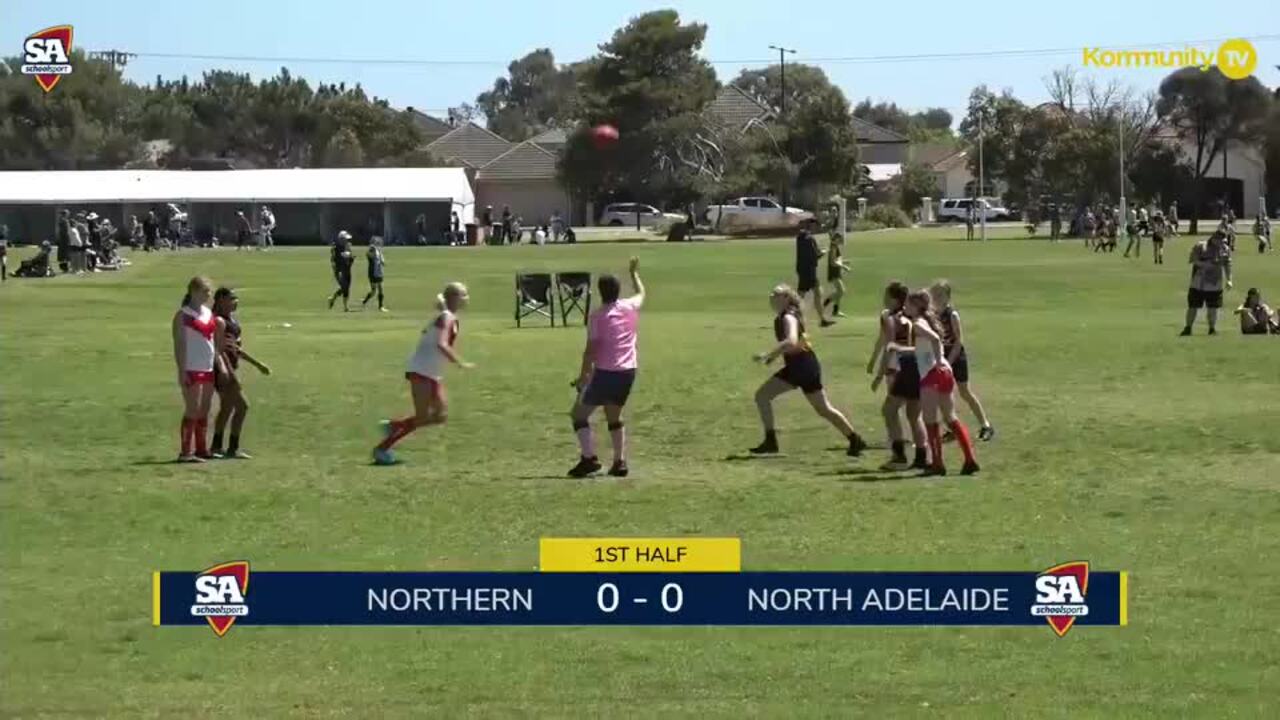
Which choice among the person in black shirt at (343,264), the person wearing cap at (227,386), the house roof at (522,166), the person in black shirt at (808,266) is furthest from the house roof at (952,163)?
the person wearing cap at (227,386)

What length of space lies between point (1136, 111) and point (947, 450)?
91637 millimetres

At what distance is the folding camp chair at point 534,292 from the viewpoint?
37000 mm

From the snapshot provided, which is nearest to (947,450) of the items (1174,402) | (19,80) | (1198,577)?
(1174,402)

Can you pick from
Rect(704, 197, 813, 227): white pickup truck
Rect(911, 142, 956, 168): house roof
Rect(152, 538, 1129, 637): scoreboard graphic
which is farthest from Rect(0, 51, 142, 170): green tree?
Rect(152, 538, 1129, 637): scoreboard graphic

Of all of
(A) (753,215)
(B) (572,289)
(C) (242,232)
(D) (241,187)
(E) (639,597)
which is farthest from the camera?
(A) (753,215)

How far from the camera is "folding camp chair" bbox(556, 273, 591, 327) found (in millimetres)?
36656

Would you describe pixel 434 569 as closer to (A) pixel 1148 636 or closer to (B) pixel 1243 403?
(A) pixel 1148 636

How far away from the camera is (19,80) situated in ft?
360

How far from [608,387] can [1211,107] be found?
9515 cm

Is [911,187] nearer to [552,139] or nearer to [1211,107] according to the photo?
[1211,107]

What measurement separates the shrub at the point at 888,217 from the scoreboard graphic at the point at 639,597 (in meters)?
97.4

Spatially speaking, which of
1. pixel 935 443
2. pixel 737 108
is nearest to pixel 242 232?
pixel 737 108

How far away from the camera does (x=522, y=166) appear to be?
122312 millimetres

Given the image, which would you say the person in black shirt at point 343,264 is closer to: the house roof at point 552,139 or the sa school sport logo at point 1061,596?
the sa school sport logo at point 1061,596
